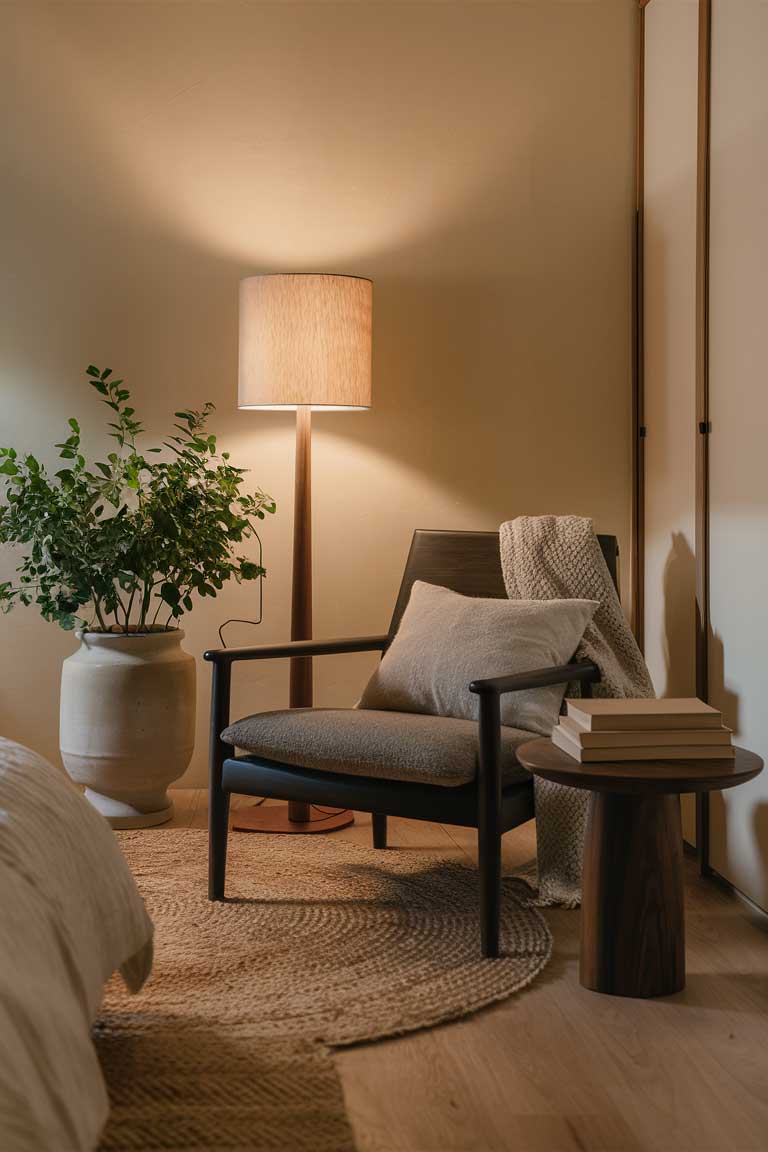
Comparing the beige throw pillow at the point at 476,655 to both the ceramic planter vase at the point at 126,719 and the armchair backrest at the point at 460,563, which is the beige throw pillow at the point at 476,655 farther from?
the ceramic planter vase at the point at 126,719

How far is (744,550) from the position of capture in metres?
2.68

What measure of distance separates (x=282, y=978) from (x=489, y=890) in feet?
1.43

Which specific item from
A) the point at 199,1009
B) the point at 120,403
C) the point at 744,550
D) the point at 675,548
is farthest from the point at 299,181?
the point at 199,1009

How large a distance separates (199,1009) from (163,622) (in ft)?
6.00

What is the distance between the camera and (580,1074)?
186 cm

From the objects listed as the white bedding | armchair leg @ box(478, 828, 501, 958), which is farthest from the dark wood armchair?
the white bedding

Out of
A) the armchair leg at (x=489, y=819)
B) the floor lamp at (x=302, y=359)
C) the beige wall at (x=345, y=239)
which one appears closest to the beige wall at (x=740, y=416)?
the armchair leg at (x=489, y=819)

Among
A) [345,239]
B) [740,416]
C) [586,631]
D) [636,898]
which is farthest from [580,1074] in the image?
[345,239]

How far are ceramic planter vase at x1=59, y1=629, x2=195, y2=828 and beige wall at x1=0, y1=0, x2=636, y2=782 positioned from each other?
39 centimetres

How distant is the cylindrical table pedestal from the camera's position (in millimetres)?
2168

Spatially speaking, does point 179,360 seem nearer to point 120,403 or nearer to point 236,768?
point 120,403

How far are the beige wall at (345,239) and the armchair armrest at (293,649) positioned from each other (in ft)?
2.40

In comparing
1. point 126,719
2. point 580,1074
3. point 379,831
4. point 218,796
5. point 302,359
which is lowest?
point 580,1074

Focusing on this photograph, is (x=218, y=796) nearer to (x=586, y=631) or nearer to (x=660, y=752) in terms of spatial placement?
(x=586, y=631)
